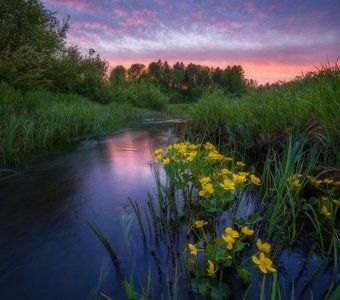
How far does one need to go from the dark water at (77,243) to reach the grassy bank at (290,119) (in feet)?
5.19

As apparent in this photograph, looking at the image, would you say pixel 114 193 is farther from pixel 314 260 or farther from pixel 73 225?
pixel 314 260

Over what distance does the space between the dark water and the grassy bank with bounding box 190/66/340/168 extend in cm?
158

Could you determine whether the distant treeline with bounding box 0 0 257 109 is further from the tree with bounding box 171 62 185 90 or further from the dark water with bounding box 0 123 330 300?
the tree with bounding box 171 62 185 90

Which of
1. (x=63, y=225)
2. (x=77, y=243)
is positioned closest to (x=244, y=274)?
(x=77, y=243)

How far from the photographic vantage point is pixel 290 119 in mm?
3914

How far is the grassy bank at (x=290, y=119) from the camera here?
2910mm

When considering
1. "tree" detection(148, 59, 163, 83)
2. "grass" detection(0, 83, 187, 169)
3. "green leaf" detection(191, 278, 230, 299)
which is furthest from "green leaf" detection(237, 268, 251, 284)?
"tree" detection(148, 59, 163, 83)

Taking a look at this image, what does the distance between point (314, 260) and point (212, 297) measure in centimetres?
96

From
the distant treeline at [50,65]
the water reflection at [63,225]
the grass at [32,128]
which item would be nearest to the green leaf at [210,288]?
the water reflection at [63,225]

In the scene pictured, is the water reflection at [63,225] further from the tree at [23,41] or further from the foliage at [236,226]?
the tree at [23,41]

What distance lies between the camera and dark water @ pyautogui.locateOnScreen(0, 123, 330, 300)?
65.3 inches

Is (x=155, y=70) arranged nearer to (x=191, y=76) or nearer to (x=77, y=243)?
(x=191, y=76)

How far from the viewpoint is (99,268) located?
1.83 meters

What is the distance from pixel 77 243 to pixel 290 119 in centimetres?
365
